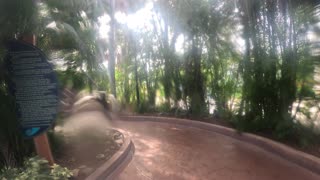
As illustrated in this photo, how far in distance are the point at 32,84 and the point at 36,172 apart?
38.9 inches

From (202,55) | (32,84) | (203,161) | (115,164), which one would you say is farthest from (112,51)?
(32,84)

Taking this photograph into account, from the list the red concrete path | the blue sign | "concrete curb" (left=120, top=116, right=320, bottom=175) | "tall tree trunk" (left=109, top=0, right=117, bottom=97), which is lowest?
the red concrete path

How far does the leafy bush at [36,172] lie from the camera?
389 centimetres

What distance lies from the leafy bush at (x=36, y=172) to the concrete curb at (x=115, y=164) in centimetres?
51

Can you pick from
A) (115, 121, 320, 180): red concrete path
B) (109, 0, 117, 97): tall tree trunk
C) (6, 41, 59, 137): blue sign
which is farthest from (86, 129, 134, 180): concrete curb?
(109, 0, 117, 97): tall tree trunk

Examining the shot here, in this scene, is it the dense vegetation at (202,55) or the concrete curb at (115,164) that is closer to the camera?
the concrete curb at (115,164)

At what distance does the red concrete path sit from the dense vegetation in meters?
0.63

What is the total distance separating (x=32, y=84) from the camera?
4.04 metres

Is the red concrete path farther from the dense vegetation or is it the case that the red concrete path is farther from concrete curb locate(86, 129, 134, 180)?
the dense vegetation

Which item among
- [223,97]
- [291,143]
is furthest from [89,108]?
[291,143]

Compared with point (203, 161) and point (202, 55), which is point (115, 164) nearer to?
point (203, 161)

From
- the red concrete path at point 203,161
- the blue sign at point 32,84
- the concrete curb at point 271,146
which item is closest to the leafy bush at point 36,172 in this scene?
the blue sign at point 32,84

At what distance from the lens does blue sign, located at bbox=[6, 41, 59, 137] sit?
4.04 m

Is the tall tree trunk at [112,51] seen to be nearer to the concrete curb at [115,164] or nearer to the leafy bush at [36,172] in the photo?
the concrete curb at [115,164]
